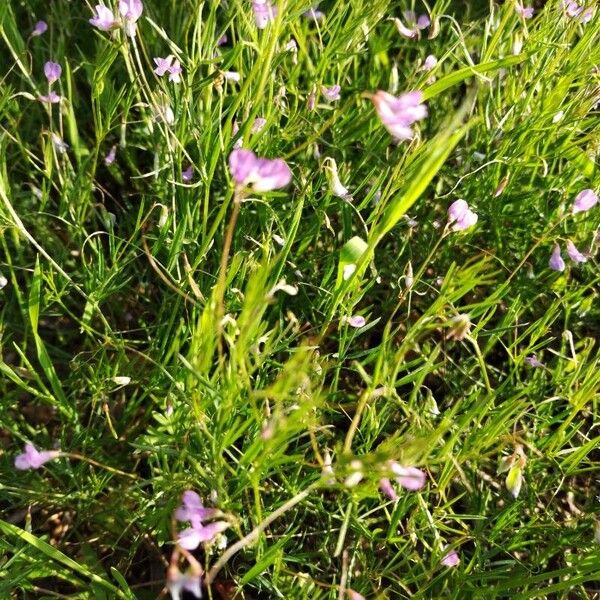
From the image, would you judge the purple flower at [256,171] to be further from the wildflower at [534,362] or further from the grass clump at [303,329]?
the wildflower at [534,362]

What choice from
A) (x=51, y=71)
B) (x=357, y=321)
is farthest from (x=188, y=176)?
(x=357, y=321)

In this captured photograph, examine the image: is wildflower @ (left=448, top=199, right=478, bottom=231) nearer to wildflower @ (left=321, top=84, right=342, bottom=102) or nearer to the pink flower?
wildflower @ (left=321, top=84, right=342, bottom=102)

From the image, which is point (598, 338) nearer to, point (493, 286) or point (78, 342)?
point (493, 286)

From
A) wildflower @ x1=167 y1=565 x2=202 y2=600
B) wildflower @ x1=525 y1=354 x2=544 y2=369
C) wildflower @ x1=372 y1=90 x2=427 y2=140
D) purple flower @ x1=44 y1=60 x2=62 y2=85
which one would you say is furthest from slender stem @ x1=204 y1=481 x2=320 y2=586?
purple flower @ x1=44 y1=60 x2=62 y2=85

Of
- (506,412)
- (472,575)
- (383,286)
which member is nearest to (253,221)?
Result: (383,286)

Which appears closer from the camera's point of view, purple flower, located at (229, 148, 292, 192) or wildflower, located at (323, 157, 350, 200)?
purple flower, located at (229, 148, 292, 192)

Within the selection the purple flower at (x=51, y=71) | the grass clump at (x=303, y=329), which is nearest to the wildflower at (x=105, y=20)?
the grass clump at (x=303, y=329)

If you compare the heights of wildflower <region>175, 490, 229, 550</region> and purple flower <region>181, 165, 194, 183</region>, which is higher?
purple flower <region>181, 165, 194, 183</region>
